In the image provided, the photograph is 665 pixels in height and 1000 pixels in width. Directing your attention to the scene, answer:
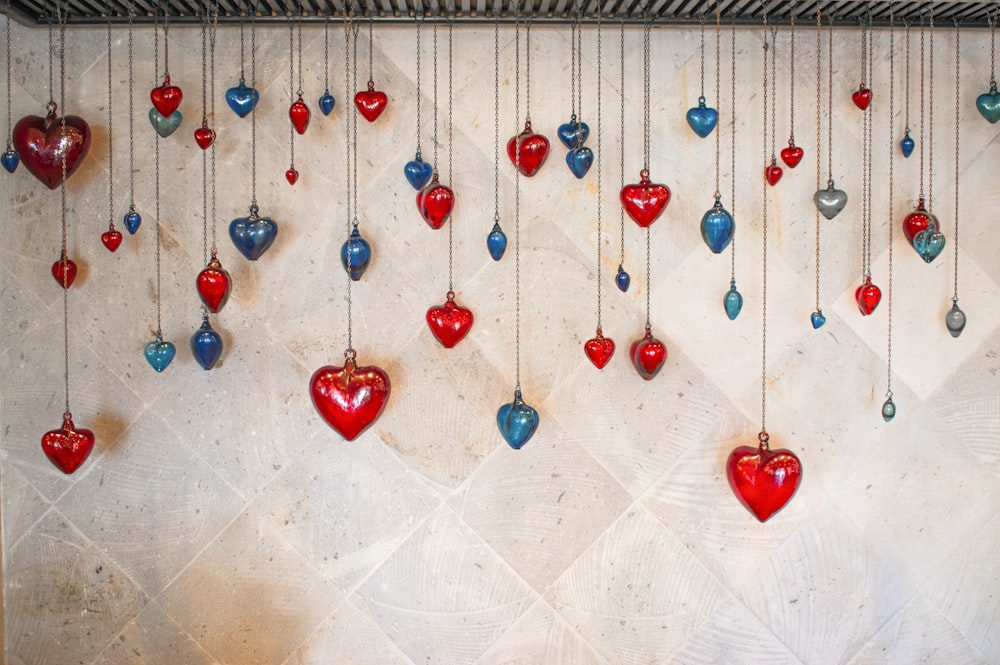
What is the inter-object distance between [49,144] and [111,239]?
0.23m

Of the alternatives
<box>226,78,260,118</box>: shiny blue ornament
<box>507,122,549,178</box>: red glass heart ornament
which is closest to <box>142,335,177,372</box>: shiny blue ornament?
<box>226,78,260,118</box>: shiny blue ornament

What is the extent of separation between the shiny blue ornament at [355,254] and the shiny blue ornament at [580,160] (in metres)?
0.51

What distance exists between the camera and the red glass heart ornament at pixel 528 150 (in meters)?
1.81

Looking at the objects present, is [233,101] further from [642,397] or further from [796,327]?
[796,327]

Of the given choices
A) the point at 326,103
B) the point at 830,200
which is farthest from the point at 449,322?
the point at 830,200

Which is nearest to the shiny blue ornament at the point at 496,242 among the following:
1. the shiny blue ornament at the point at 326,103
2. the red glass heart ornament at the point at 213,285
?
the shiny blue ornament at the point at 326,103

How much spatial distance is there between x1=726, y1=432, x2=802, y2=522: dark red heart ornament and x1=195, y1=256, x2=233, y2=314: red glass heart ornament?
1.22 m

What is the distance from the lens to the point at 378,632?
73.0 inches

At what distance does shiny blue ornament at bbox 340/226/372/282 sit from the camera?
1.78 m

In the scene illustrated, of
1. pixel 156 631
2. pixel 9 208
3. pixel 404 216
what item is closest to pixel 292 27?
pixel 404 216

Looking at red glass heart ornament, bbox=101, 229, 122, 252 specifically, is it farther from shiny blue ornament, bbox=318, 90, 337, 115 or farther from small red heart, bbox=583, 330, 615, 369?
small red heart, bbox=583, 330, 615, 369

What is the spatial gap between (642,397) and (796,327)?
410mm

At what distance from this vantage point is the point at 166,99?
1761 mm

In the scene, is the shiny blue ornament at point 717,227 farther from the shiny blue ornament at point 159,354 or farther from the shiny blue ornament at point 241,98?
the shiny blue ornament at point 159,354
